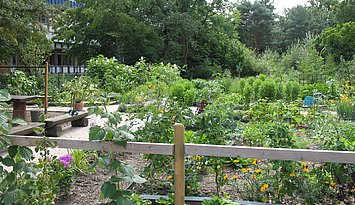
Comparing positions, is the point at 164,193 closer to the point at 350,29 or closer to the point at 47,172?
the point at 47,172

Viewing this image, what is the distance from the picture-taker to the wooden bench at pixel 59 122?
7.03 meters

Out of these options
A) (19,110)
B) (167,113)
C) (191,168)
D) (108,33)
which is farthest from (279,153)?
(108,33)

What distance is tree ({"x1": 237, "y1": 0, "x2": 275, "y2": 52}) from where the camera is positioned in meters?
42.5

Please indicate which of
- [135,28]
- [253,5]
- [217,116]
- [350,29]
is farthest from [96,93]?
[253,5]

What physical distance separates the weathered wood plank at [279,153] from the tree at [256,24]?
131 ft

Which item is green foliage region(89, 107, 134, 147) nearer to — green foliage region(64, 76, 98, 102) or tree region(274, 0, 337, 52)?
green foliage region(64, 76, 98, 102)

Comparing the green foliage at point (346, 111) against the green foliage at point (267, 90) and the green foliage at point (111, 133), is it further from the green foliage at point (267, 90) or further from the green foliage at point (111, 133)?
the green foliage at point (111, 133)

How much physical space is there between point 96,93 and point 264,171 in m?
7.61

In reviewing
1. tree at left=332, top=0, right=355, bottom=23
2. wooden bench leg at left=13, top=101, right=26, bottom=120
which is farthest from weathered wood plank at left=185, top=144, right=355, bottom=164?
tree at left=332, top=0, right=355, bottom=23

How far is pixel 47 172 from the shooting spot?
3.05 m

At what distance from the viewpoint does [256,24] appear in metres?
43.0

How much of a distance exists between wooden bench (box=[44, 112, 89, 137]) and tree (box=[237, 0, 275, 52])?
3486 centimetres

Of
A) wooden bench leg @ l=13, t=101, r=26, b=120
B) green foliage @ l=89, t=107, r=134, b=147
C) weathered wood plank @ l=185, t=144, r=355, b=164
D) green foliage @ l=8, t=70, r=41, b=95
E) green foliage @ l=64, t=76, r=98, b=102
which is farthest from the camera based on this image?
green foliage @ l=8, t=70, r=41, b=95

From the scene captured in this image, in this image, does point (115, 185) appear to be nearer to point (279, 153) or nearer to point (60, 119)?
point (279, 153)
